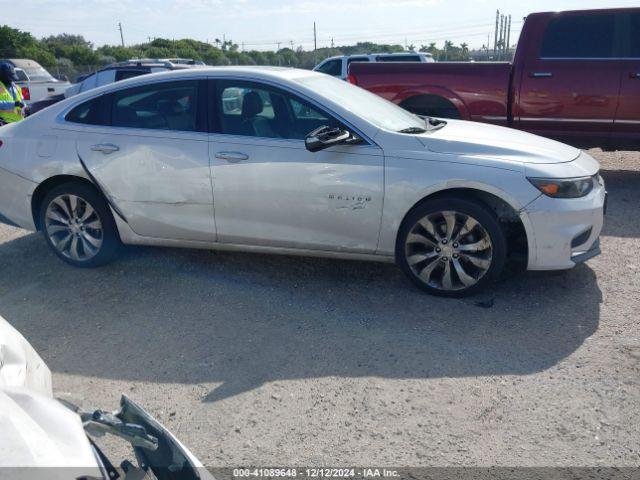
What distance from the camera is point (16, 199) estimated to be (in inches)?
215

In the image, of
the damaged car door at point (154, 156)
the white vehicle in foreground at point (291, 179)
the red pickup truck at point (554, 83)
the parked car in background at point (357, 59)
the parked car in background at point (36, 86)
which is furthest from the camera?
the parked car in background at point (357, 59)

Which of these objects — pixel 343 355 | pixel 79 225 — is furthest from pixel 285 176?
pixel 79 225

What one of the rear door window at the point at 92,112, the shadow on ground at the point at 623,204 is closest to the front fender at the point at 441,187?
the shadow on ground at the point at 623,204

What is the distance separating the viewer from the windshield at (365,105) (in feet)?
16.0

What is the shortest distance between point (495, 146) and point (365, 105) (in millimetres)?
1129

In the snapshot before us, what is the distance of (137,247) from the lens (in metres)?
5.95

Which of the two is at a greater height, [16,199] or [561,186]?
[561,186]

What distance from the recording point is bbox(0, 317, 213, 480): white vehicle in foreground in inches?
62.8

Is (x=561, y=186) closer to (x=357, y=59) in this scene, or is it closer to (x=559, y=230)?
(x=559, y=230)

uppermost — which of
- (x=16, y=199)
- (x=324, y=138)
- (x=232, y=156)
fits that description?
(x=324, y=138)

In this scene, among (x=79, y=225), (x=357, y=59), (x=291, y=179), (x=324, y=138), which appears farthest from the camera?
(x=357, y=59)

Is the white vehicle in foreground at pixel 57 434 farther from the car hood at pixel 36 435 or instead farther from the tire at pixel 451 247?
the tire at pixel 451 247

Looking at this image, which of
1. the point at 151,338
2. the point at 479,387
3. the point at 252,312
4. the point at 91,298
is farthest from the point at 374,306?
the point at 91,298

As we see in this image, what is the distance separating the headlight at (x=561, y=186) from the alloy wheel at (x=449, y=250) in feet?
1.60
